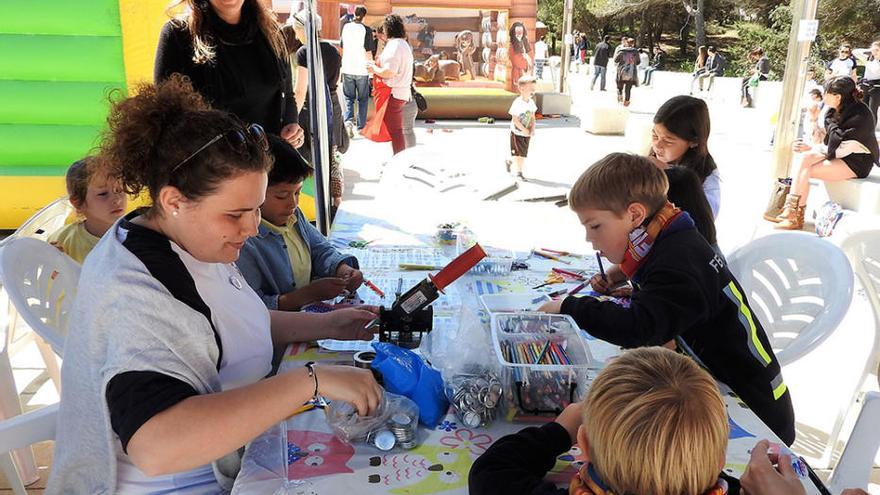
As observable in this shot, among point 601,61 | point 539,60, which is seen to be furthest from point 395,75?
point 539,60

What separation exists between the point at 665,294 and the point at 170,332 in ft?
3.52

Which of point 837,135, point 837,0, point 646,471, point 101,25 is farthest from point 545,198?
point 837,0

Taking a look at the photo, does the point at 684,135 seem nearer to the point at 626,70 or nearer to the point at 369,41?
the point at 369,41

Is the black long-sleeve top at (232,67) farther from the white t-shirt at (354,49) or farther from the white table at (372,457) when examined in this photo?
the white t-shirt at (354,49)

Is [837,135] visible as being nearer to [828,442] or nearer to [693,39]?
[828,442]

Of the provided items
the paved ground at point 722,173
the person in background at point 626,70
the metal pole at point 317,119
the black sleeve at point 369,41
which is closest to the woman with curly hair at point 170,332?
the paved ground at point 722,173

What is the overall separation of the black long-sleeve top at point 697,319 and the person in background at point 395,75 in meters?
5.07

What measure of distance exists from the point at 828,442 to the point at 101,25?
451 centimetres

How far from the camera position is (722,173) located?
23.7 ft

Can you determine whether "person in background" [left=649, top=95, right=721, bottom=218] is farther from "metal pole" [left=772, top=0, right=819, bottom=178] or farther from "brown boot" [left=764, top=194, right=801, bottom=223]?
"metal pole" [left=772, top=0, right=819, bottom=178]

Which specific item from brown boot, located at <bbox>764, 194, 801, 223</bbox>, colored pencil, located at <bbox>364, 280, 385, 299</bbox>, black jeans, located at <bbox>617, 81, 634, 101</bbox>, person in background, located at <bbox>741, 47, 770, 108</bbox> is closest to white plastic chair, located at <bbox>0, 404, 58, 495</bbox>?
colored pencil, located at <bbox>364, 280, 385, 299</bbox>

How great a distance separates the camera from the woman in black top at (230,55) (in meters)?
2.37

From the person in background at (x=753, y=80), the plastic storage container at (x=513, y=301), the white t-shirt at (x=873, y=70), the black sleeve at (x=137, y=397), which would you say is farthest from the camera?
the person in background at (x=753, y=80)

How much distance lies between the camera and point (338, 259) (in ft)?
6.92
